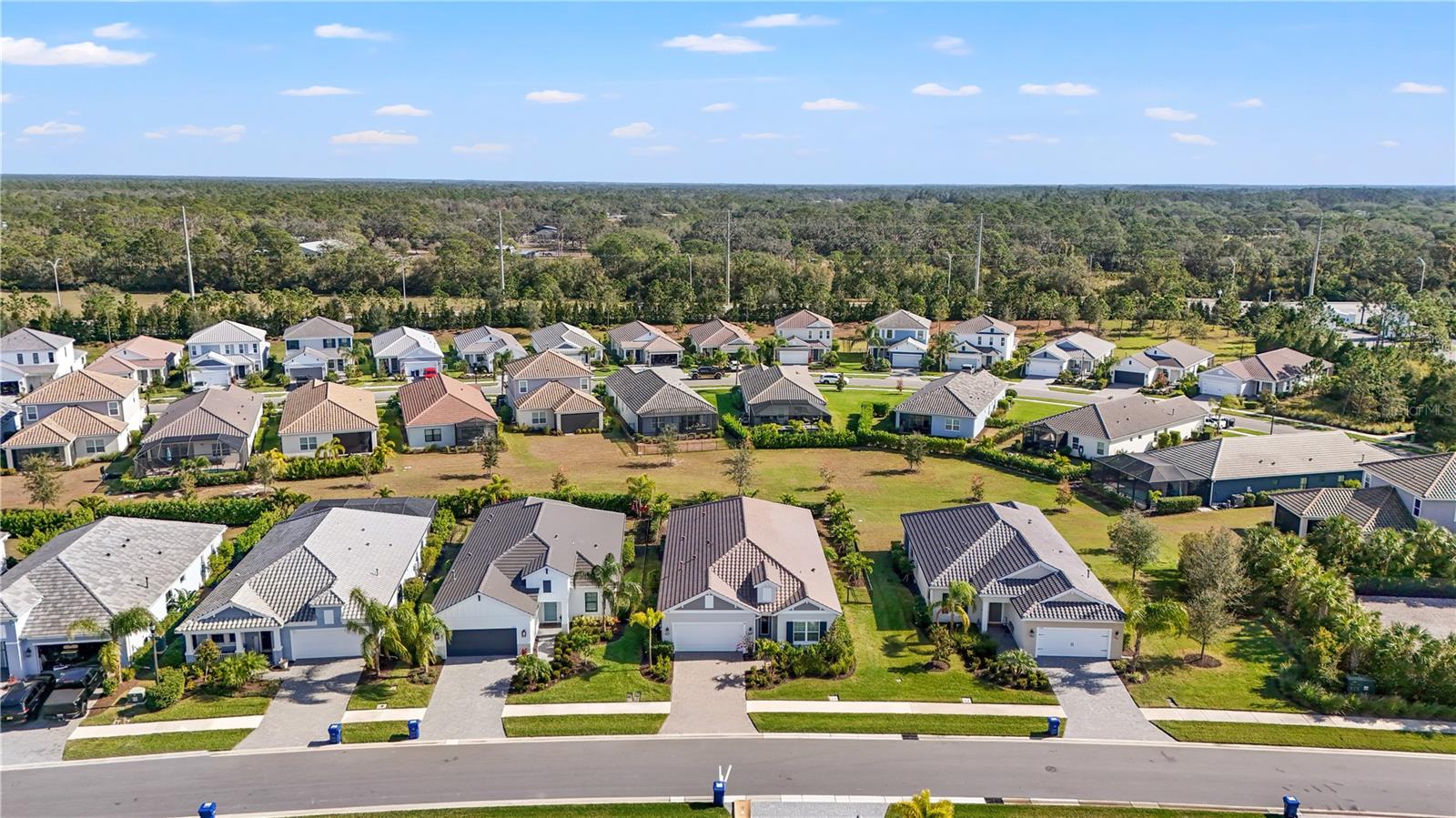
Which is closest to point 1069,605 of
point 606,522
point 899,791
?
point 899,791

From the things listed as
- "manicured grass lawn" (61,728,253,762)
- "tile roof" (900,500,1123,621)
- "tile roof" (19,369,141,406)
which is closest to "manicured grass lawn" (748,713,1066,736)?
"tile roof" (900,500,1123,621)

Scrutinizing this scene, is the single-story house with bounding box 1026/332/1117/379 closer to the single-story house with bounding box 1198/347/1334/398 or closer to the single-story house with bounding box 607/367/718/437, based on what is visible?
the single-story house with bounding box 1198/347/1334/398

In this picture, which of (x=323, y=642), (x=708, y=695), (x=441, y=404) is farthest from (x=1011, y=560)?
(x=441, y=404)

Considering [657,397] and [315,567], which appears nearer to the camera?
[315,567]

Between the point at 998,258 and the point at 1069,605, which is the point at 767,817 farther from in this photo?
the point at 998,258

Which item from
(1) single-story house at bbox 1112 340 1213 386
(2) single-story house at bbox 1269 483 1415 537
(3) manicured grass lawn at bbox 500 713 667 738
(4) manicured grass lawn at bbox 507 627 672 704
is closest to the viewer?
(3) manicured grass lawn at bbox 500 713 667 738

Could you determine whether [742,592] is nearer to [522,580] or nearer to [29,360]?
[522,580]
